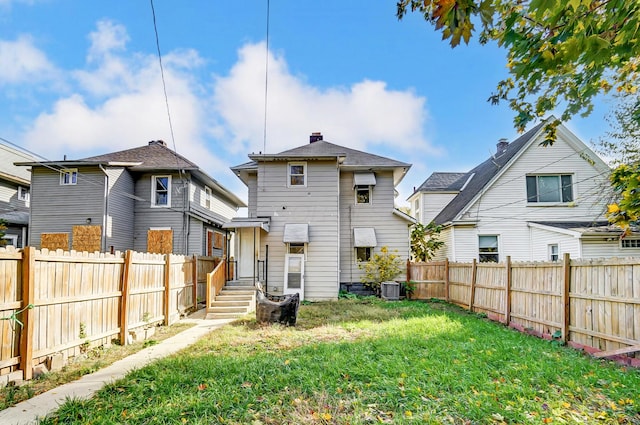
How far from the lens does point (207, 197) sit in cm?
1789

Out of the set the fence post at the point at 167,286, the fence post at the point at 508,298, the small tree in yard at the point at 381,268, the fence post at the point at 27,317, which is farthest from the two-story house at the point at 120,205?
the fence post at the point at 508,298

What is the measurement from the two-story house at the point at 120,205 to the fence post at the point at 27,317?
9830mm

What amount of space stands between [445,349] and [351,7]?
297 inches

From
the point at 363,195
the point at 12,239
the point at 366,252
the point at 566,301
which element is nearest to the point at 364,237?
the point at 366,252

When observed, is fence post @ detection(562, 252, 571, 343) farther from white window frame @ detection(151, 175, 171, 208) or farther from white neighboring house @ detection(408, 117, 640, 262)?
white window frame @ detection(151, 175, 171, 208)

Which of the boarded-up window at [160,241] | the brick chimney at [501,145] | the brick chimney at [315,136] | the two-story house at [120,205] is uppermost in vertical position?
the brick chimney at [501,145]

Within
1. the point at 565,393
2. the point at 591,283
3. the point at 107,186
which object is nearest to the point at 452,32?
the point at 565,393

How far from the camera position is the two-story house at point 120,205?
14125mm

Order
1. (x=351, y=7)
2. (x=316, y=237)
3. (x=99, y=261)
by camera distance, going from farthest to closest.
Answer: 1. (x=316, y=237)
2. (x=351, y=7)
3. (x=99, y=261)

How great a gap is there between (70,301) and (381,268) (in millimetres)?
10265

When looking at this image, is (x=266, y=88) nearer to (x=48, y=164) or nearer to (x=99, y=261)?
(x=99, y=261)

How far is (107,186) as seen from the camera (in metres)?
14.1

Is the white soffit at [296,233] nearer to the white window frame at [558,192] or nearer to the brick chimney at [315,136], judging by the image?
the brick chimney at [315,136]

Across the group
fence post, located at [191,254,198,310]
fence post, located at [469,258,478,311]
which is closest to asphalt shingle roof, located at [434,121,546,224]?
fence post, located at [469,258,478,311]
